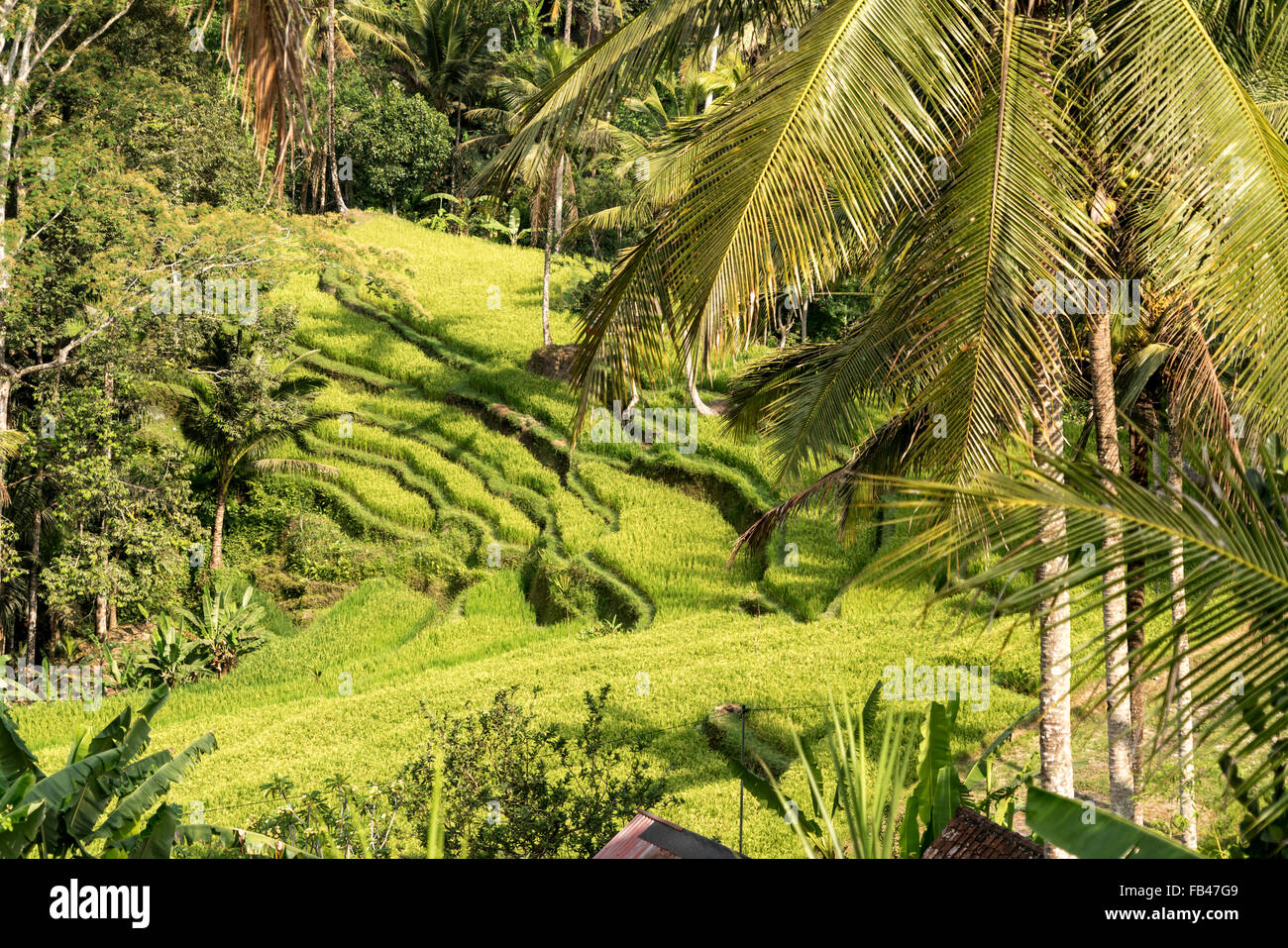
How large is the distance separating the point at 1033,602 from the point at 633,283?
2.73m

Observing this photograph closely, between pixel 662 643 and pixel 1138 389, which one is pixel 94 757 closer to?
pixel 1138 389

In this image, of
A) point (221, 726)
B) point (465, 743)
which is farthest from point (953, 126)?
point (221, 726)

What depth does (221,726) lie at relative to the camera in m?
11.2

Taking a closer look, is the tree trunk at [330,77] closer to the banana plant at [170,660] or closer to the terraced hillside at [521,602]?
the terraced hillside at [521,602]

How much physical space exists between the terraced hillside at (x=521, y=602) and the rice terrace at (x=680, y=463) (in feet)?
0.26

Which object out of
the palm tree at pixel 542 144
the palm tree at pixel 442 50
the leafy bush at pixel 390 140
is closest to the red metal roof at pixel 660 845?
the palm tree at pixel 542 144

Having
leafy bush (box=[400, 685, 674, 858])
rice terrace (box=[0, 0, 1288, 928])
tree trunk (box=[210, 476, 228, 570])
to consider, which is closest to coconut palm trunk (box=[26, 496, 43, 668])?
rice terrace (box=[0, 0, 1288, 928])

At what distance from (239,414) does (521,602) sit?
583cm

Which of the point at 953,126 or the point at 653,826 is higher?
the point at 953,126

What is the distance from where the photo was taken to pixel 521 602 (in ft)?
46.2

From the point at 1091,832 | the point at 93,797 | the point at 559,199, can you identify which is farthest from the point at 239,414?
the point at 1091,832

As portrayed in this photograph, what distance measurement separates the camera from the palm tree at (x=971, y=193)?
11.4 ft

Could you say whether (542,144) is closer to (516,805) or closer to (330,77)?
(330,77)

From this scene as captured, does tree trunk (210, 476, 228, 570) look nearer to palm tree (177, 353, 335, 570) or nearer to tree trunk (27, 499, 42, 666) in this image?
palm tree (177, 353, 335, 570)
